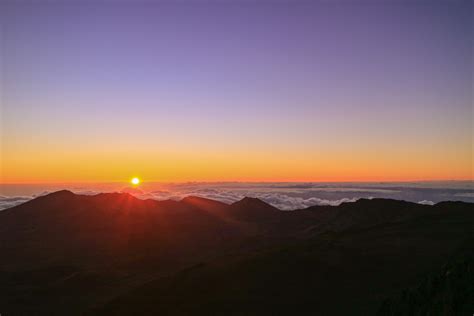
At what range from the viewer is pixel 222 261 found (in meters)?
35.3

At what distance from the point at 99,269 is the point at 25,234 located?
123 ft

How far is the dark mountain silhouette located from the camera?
26.6m

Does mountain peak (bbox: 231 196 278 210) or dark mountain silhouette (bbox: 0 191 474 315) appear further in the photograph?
mountain peak (bbox: 231 196 278 210)

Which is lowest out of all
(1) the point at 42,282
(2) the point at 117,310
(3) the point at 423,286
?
(1) the point at 42,282

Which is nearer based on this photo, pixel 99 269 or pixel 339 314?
pixel 339 314

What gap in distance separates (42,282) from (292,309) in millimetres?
31127

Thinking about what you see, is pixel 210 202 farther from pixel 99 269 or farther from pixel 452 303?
pixel 452 303

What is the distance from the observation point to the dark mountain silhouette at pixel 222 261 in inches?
1046

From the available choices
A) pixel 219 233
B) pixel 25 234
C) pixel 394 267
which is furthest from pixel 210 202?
pixel 394 267

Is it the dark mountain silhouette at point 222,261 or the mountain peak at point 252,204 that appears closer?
the dark mountain silhouette at point 222,261

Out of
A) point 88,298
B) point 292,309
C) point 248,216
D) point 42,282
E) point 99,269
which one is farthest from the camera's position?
point 248,216

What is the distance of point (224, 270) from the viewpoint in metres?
31.6

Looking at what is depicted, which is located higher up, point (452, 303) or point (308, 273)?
point (452, 303)

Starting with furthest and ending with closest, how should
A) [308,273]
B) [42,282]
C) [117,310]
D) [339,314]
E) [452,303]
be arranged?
[42,282] < [308,273] < [117,310] < [339,314] < [452,303]
